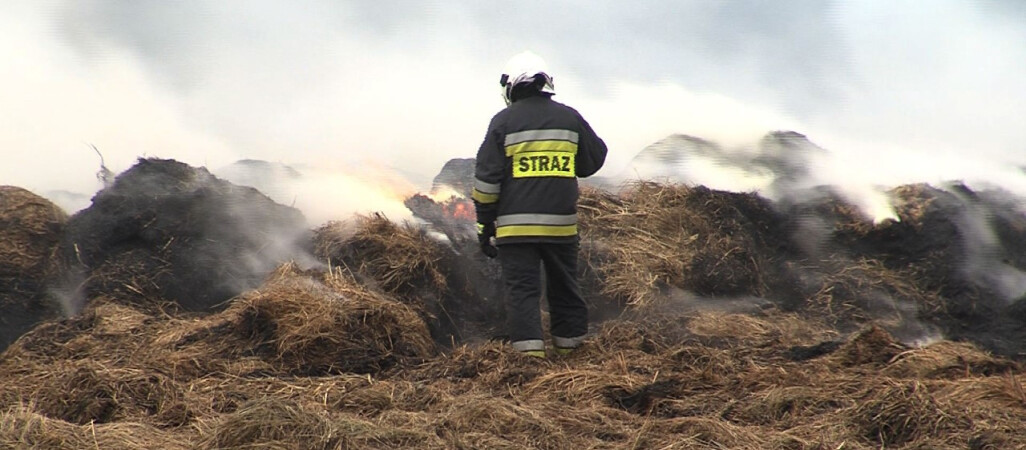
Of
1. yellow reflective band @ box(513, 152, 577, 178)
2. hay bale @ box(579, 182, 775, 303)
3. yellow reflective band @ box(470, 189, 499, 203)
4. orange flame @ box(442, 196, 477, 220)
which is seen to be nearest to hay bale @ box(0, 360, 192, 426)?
yellow reflective band @ box(470, 189, 499, 203)

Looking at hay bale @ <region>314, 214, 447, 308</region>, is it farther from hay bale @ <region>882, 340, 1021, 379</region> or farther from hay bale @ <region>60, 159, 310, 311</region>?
hay bale @ <region>882, 340, 1021, 379</region>

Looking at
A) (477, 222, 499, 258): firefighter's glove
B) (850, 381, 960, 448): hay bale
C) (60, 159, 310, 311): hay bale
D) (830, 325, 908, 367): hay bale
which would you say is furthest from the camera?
(60, 159, 310, 311): hay bale

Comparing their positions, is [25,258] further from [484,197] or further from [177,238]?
[484,197]

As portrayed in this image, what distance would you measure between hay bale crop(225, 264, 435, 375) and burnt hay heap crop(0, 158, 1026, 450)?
2 cm

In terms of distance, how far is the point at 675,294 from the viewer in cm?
899

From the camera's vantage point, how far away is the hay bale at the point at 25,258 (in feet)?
26.7

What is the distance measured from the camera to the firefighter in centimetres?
751

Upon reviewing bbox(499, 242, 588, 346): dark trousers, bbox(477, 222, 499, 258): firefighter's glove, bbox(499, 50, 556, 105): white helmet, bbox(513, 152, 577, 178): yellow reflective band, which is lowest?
bbox(499, 242, 588, 346): dark trousers

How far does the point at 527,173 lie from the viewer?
754 centimetres

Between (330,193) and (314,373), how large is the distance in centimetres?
326

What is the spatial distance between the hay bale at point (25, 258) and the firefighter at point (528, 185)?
3302 millimetres

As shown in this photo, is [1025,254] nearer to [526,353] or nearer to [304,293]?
[526,353]

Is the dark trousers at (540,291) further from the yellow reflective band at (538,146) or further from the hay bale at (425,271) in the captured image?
the hay bale at (425,271)

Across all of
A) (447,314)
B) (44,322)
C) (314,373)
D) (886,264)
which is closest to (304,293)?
(314,373)
